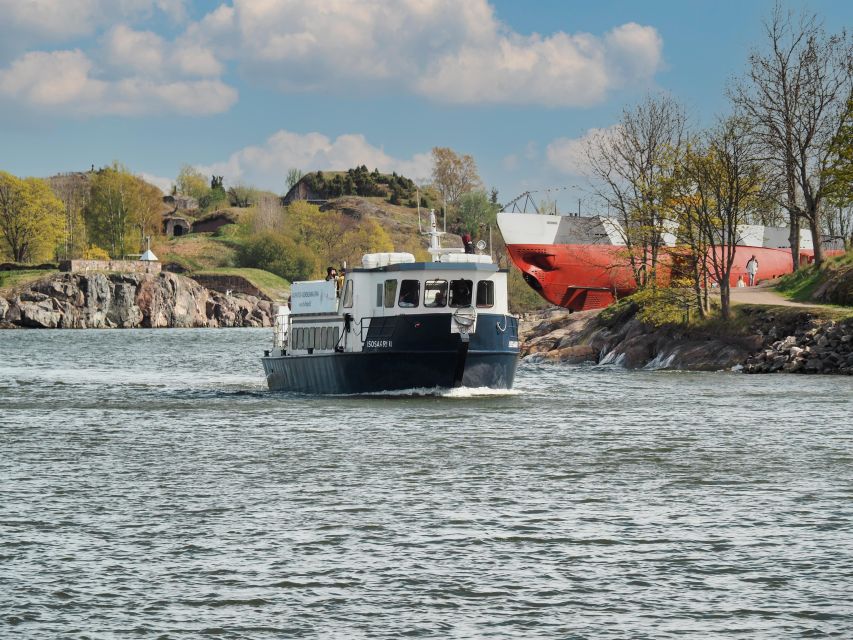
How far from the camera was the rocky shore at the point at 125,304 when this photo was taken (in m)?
159

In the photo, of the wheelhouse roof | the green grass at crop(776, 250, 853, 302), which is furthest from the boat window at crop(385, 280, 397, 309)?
the green grass at crop(776, 250, 853, 302)

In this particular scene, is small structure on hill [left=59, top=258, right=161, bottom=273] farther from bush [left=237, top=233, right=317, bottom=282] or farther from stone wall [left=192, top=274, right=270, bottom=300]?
bush [left=237, top=233, right=317, bottom=282]

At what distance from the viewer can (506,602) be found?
44.5 ft

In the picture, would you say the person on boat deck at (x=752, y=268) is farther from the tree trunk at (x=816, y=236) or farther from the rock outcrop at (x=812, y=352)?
the rock outcrop at (x=812, y=352)

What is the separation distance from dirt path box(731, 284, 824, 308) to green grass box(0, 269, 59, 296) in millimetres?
115405

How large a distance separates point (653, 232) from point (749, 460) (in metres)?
40.8

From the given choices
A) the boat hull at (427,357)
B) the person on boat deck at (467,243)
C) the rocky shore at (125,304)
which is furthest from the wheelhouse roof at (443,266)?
the rocky shore at (125,304)

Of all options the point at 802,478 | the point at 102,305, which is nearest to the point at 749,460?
the point at 802,478

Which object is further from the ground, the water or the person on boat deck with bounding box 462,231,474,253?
the person on boat deck with bounding box 462,231,474,253

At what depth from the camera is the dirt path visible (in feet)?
189

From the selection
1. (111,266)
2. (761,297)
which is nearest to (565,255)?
(761,297)

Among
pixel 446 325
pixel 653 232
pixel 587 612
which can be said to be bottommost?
pixel 587 612

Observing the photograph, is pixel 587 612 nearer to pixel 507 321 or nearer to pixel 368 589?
pixel 368 589

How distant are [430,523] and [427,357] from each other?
2053 cm
